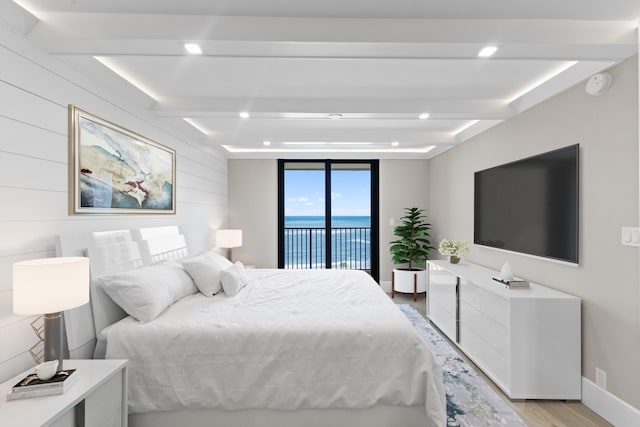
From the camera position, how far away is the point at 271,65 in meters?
2.26

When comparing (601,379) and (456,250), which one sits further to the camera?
(456,250)

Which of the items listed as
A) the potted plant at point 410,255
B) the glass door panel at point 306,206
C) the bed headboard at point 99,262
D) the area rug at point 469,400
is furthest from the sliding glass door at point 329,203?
the bed headboard at point 99,262

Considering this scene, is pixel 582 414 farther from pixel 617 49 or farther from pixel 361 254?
pixel 361 254

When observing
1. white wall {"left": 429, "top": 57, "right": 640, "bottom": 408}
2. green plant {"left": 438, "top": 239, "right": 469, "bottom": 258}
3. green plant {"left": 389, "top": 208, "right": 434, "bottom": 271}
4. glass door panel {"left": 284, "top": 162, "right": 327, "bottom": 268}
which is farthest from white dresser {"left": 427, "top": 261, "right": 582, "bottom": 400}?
glass door panel {"left": 284, "top": 162, "right": 327, "bottom": 268}

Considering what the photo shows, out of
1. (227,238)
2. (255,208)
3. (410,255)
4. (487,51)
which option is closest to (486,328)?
(487,51)

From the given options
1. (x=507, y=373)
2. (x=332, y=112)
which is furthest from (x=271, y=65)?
(x=507, y=373)

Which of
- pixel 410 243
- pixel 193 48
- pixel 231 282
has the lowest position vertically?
pixel 231 282

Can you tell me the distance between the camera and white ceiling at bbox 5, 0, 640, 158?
167 cm

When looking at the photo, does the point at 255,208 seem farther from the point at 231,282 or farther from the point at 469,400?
the point at 469,400

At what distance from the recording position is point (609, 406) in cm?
207

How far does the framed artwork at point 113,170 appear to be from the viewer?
2.04 m

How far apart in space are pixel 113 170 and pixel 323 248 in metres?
3.95

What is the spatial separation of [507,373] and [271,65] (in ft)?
9.88

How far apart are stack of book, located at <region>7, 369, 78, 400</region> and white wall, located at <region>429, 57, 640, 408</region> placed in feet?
10.6
